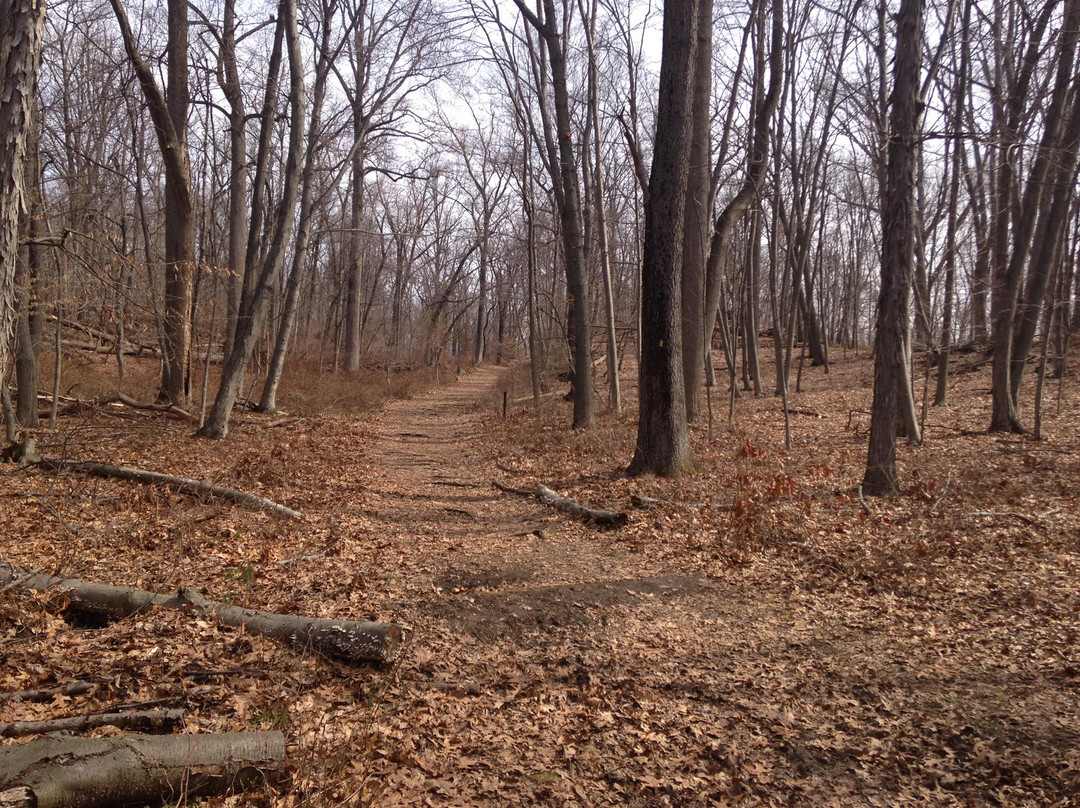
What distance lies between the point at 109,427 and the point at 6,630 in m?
7.99

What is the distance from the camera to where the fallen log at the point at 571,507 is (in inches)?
326

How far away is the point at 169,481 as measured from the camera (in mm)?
8492

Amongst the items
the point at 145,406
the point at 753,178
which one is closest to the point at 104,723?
the point at 145,406

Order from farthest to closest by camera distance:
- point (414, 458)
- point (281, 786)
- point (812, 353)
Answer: point (812, 353) < point (414, 458) < point (281, 786)

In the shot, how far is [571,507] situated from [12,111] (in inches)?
268

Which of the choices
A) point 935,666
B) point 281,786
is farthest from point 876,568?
point 281,786

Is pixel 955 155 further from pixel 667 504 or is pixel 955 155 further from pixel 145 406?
pixel 145 406

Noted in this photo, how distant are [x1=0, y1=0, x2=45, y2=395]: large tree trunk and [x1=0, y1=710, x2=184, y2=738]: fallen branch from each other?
10.0ft

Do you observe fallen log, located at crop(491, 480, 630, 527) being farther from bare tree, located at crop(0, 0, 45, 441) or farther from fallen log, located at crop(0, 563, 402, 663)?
bare tree, located at crop(0, 0, 45, 441)

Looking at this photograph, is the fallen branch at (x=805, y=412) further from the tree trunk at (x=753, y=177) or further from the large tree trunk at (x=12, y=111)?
the large tree trunk at (x=12, y=111)

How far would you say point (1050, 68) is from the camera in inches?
502

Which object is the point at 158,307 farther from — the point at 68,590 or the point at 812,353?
the point at 812,353

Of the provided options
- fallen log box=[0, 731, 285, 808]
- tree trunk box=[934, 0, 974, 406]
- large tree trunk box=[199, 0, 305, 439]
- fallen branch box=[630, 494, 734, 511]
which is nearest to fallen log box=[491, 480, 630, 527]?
fallen branch box=[630, 494, 734, 511]

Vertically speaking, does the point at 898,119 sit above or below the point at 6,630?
above
